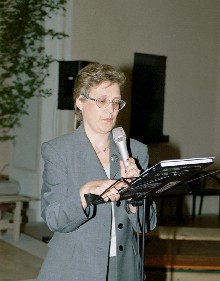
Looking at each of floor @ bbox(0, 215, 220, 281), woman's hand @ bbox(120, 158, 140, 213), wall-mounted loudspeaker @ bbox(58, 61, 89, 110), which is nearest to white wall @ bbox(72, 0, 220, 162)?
floor @ bbox(0, 215, 220, 281)

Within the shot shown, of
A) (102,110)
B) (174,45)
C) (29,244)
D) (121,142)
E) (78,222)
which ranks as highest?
(174,45)

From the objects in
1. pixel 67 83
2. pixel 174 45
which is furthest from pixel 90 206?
pixel 174 45

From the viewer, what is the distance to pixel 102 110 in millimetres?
1971

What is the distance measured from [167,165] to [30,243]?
5119 mm

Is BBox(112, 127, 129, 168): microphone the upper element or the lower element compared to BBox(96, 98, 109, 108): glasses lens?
lower

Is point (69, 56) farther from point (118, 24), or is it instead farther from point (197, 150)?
point (197, 150)

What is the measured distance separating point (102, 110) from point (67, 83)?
3725mm

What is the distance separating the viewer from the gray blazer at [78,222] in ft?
6.21

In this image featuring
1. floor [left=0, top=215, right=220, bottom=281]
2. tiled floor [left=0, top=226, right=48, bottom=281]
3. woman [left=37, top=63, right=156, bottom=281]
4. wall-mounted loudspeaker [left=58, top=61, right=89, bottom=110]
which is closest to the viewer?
woman [left=37, top=63, right=156, bottom=281]

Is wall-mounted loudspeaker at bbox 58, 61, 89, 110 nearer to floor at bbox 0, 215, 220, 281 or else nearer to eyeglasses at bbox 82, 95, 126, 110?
floor at bbox 0, 215, 220, 281

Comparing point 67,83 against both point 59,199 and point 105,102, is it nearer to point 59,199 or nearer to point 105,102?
point 105,102

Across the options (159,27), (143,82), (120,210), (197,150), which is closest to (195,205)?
(197,150)

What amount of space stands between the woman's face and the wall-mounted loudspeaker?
3537mm

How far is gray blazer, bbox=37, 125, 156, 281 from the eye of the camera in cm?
189
